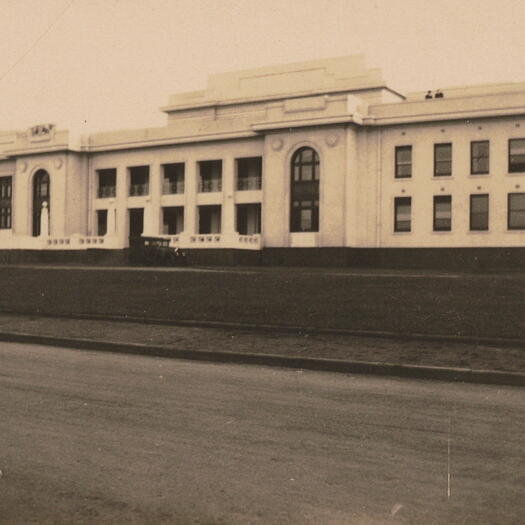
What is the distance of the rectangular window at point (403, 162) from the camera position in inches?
1797

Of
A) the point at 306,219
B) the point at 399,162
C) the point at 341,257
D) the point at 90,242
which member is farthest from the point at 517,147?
the point at 90,242

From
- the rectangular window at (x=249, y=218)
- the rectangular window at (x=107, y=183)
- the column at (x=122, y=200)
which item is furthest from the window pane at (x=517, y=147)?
the rectangular window at (x=107, y=183)

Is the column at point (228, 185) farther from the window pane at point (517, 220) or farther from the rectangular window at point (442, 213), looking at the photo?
the window pane at point (517, 220)

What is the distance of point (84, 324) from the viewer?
52.3 ft

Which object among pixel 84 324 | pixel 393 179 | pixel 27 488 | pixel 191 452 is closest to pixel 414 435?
pixel 191 452

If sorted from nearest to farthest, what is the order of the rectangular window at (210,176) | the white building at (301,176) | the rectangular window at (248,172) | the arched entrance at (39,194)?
the white building at (301,176) → the rectangular window at (248,172) → the rectangular window at (210,176) → the arched entrance at (39,194)

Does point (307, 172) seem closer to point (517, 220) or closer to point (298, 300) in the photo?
point (517, 220)

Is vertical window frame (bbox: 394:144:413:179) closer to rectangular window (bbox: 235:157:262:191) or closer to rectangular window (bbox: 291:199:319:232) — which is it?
rectangular window (bbox: 291:199:319:232)

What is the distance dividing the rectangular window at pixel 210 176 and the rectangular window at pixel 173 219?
3.07m

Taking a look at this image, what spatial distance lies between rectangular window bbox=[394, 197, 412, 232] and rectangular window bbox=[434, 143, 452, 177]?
7.95ft

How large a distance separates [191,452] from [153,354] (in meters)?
6.68

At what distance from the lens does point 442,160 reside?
44625 mm

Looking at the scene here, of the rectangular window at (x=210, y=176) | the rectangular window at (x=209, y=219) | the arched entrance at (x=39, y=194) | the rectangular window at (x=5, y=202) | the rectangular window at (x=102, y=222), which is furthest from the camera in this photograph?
the rectangular window at (x=5, y=202)

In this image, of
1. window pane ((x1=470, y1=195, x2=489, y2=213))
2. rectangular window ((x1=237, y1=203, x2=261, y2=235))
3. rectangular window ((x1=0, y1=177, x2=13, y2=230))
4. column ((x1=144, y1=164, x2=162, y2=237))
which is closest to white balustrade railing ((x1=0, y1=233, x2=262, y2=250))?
column ((x1=144, y1=164, x2=162, y2=237))
